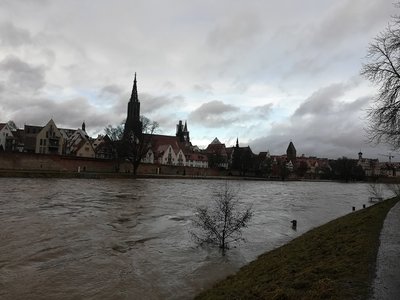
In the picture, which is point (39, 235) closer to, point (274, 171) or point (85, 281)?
point (85, 281)

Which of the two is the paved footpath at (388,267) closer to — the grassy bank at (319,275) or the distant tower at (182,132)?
the grassy bank at (319,275)

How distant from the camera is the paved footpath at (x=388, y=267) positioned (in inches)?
262

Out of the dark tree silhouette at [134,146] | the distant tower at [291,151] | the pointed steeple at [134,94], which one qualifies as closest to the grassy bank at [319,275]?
the dark tree silhouette at [134,146]

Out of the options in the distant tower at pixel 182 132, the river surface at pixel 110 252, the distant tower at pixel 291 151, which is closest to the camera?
the river surface at pixel 110 252

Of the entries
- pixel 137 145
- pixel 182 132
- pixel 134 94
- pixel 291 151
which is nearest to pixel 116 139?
pixel 137 145

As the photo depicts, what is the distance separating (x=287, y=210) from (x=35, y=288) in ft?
82.1

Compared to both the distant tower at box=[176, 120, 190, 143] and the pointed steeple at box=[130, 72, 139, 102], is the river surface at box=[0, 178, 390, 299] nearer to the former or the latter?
the pointed steeple at box=[130, 72, 139, 102]

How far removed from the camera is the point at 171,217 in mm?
24469

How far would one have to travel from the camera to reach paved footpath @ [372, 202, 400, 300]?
21.8 ft

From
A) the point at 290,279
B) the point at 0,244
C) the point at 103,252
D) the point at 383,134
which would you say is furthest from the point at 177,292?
the point at 383,134

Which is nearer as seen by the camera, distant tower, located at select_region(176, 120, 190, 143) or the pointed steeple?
the pointed steeple

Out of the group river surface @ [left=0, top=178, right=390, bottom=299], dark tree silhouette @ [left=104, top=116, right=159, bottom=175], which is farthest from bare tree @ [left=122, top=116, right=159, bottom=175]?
river surface @ [left=0, top=178, right=390, bottom=299]

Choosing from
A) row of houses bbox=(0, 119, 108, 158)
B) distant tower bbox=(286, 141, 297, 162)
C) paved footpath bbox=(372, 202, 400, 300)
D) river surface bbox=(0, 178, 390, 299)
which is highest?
distant tower bbox=(286, 141, 297, 162)

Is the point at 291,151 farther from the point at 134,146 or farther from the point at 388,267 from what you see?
the point at 388,267
